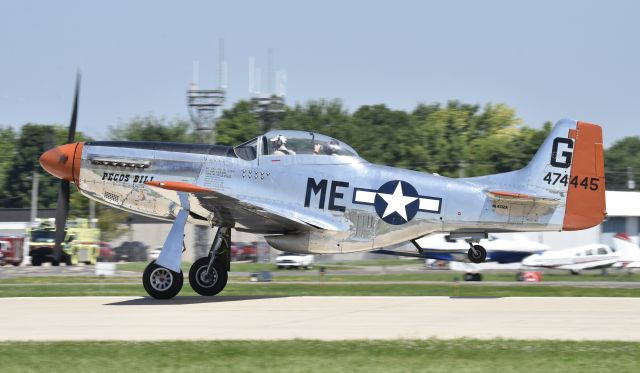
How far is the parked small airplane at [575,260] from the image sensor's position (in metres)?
38.9

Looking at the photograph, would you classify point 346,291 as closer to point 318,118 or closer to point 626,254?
point 626,254

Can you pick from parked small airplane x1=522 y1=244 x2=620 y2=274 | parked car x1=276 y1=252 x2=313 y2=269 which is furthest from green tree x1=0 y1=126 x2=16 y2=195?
parked small airplane x1=522 y1=244 x2=620 y2=274

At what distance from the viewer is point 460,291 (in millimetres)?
21438

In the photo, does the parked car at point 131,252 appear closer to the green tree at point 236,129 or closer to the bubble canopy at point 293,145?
the green tree at point 236,129

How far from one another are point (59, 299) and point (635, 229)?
1804 inches

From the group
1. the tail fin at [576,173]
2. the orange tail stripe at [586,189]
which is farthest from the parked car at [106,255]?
the orange tail stripe at [586,189]

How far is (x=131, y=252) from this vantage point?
→ 61594 mm

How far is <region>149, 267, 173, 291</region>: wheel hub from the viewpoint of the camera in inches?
634

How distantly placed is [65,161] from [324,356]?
889 centimetres

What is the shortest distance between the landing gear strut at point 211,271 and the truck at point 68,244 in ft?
111

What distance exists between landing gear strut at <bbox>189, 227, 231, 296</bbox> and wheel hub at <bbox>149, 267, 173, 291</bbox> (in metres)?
1.00

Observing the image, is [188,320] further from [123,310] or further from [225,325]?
[123,310]

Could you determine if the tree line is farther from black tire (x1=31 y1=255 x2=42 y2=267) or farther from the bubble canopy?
the bubble canopy

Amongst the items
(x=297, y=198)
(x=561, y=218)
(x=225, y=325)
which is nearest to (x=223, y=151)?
(x=297, y=198)
